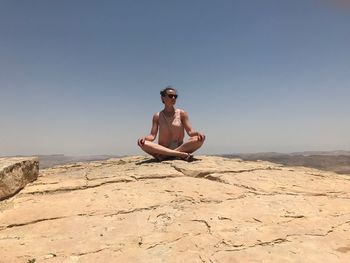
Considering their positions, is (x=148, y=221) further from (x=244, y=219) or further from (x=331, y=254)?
(x=331, y=254)

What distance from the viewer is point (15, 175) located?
5223 mm

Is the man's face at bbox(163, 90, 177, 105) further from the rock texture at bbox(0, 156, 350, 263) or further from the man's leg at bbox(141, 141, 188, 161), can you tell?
the rock texture at bbox(0, 156, 350, 263)

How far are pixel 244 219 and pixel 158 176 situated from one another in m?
2.31

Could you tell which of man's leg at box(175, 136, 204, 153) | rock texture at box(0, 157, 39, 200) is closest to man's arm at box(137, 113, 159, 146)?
man's leg at box(175, 136, 204, 153)

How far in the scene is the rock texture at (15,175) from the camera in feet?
15.9

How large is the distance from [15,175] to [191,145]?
3.53m

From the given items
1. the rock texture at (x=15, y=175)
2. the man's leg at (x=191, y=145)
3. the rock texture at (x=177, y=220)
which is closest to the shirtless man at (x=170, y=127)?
the man's leg at (x=191, y=145)

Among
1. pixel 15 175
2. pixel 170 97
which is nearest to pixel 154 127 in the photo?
pixel 170 97

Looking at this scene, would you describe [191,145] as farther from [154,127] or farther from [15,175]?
[15,175]

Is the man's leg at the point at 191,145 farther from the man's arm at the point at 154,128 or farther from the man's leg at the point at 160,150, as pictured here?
the man's arm at the point at 154,128

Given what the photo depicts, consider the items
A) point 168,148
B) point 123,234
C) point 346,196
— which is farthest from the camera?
point 168,148

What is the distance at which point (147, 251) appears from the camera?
3.14 metres

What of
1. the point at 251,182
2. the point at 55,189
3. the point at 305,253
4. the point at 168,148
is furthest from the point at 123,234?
the point at 168,148

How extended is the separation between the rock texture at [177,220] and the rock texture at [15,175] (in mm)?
142
